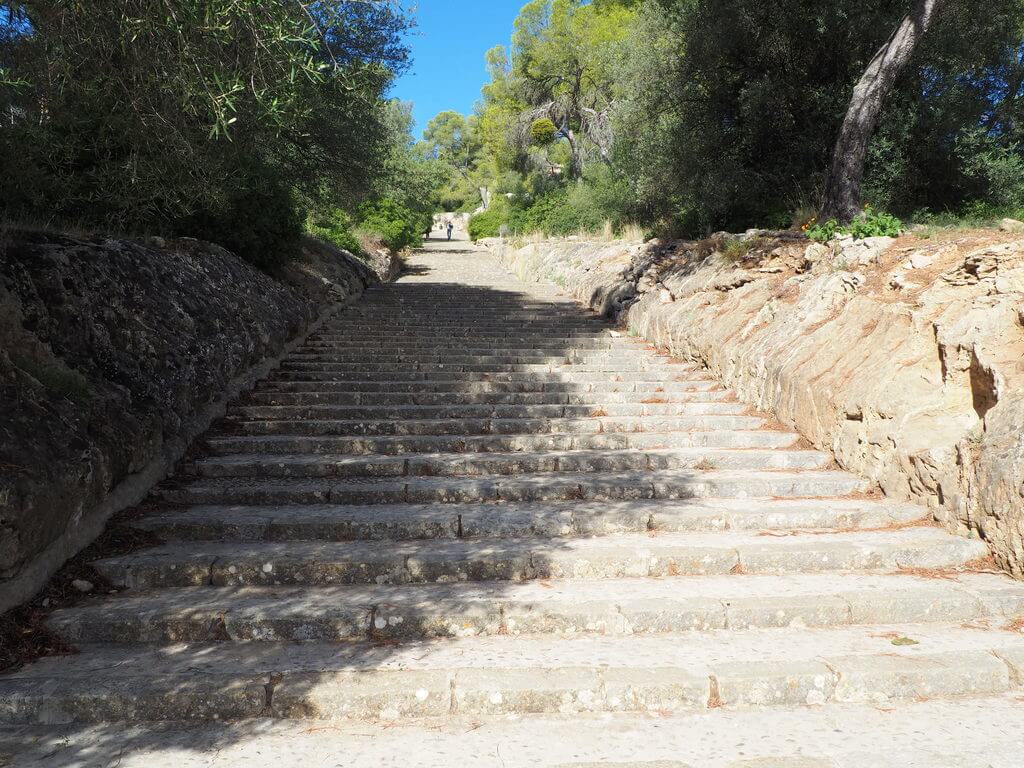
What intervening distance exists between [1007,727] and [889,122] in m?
10.8

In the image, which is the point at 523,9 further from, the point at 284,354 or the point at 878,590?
the point at 878,590

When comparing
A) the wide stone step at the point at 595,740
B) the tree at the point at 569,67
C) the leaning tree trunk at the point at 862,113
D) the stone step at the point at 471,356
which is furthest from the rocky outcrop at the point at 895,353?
the tree at the point at 569,67

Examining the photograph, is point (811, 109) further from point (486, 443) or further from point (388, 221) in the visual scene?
point (388, 221)

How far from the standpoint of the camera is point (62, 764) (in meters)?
2.73

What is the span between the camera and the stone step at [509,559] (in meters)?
4.12

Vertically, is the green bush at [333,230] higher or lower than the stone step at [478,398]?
higher

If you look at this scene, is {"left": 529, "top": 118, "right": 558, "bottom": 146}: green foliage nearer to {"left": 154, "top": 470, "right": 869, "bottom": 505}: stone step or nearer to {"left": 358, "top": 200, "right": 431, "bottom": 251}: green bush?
{"left": 358, "top": 200, "right": 431, "bottom": 251}: green bush

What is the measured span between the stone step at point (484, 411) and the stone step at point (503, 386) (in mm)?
477

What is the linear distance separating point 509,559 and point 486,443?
87.7 inches

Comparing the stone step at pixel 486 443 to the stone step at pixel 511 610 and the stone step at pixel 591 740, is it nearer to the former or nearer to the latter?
the stone step at pixel 511 610

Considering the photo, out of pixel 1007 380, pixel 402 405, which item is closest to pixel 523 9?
pixel 402 405

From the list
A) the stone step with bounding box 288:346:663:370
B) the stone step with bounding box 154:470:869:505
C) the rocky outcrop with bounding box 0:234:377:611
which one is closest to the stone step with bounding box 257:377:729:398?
the rocky outcrop with bounding box 0:234:377:611

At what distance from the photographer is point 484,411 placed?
7.24 metres

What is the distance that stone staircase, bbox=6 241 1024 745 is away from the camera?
3.16m
